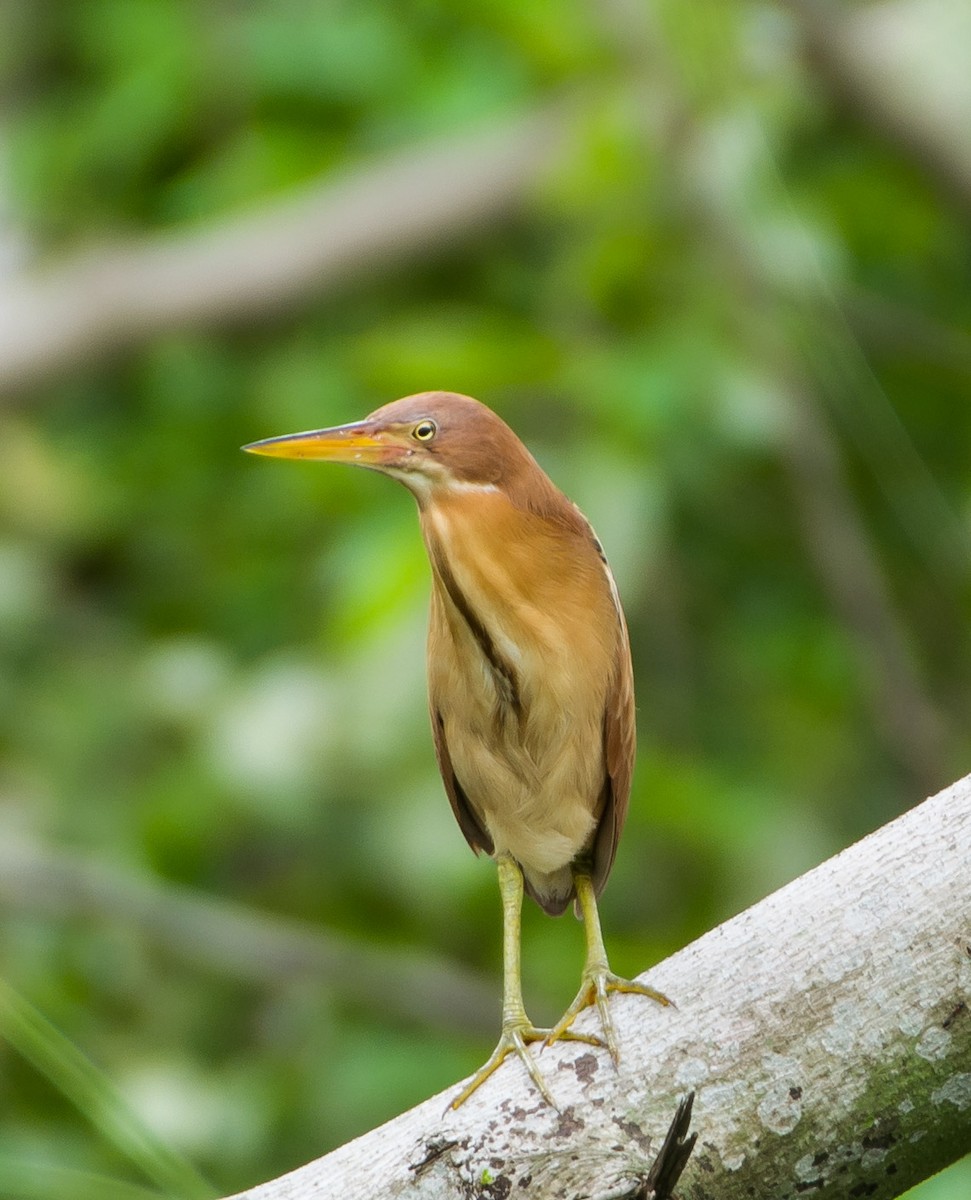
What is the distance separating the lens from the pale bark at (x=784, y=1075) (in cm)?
125

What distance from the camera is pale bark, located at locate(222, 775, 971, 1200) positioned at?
4.12 ft

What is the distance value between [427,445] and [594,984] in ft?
1.71

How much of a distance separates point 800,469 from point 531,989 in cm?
104

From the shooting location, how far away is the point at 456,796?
182cm

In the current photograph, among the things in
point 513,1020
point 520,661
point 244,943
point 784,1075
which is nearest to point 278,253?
point 244,943

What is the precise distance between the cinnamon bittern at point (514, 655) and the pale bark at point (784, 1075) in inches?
2.0

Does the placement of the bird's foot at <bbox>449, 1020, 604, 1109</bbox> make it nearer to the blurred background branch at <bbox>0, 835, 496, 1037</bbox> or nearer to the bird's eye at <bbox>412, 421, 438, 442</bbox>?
the bird's eye at <bbox>412, 421, 438, 442</bbox>

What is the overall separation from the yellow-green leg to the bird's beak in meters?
0.52

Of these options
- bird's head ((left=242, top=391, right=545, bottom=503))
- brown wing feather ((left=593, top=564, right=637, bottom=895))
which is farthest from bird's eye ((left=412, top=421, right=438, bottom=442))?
brown wing feather ((left=593, top=564, right=637, bottom=895))

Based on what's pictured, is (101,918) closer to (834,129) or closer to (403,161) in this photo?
(403,161)

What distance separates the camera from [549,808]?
68.9 inches

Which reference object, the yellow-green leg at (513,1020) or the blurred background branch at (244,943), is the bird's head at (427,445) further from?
the blurred background branch at (244,943)

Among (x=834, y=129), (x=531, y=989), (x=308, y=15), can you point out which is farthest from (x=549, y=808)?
(x=308, y=15)

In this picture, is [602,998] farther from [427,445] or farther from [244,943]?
[244,943]
